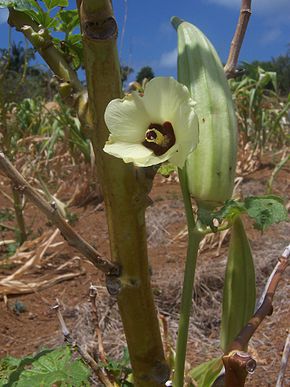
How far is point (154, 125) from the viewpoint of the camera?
55 cm

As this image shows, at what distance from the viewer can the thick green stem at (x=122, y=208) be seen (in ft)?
1.71

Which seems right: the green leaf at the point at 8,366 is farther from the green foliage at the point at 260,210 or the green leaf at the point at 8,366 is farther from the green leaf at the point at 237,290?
the green foliage at the point at 260,210

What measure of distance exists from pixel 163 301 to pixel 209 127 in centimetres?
189

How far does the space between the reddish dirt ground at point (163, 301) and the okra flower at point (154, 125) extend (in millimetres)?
1074

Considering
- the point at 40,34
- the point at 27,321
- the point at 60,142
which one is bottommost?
the point at 27,321

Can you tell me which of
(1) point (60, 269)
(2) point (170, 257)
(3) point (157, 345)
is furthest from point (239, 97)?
(3) point (157, 345)

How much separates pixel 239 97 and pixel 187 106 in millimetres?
4712

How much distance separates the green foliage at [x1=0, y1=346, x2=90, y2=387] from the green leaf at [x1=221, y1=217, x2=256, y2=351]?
20 cm

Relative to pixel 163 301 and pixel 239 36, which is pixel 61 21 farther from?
pixel 163 301

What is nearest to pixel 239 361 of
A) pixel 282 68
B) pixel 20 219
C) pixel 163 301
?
pixel 163 301

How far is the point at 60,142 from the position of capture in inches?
215

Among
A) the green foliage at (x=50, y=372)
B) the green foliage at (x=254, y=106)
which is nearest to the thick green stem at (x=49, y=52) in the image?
the green foliage at (x=50, y=372)

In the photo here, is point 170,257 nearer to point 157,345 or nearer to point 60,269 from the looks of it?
point 60,269

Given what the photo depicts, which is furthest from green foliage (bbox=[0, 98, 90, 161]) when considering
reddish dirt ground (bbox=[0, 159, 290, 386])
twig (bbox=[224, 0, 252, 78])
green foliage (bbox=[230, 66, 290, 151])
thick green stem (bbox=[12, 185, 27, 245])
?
twig (bbox=[224, 0, 252, 78])
